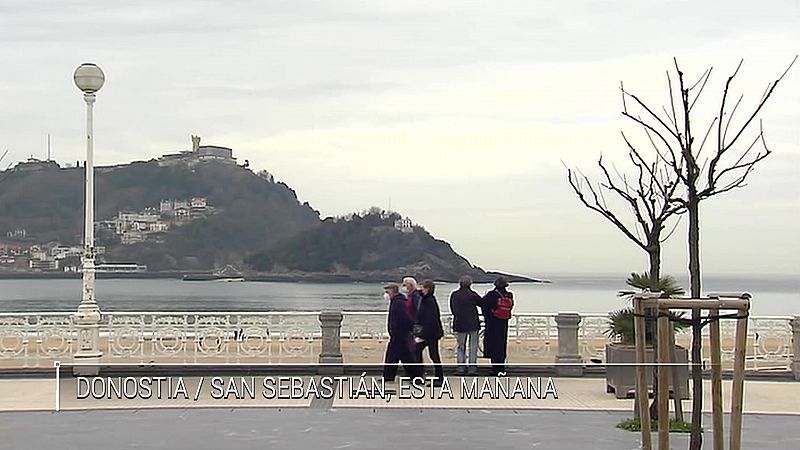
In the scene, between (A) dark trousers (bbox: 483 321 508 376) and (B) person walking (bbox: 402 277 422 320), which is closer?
(B) person walking (bbox: 402 277 422 320)

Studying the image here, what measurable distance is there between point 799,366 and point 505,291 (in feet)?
15.8

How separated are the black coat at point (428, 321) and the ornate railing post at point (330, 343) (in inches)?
76.5

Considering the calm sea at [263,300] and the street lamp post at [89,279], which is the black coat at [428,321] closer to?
the street lamp post at [89,279]

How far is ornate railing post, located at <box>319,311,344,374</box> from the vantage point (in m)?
19.2

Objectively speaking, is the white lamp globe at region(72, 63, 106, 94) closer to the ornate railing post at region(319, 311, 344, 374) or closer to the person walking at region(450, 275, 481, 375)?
the ornate railing post at region(319, 311, 344, 374)

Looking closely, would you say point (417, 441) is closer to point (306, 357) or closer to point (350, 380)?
point (350, 380)

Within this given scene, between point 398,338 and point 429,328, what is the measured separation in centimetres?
49

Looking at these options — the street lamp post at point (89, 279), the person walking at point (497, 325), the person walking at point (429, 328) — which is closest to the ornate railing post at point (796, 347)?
the person walking at point (497, 325)

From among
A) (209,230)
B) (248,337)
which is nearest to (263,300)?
(209,230)

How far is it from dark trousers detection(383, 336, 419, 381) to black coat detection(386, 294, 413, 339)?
0.13 meters

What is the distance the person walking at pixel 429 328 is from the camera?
17734mm

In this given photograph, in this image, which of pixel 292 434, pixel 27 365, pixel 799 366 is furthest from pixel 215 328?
pixel 799 366

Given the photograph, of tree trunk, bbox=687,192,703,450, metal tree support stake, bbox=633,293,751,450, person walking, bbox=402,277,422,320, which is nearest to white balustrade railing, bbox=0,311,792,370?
person walking, bbox=402,277,422,320

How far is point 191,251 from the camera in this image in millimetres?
108875
